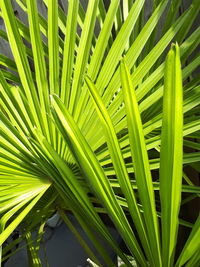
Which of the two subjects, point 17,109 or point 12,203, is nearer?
point 12,203

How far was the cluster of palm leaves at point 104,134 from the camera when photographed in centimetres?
46

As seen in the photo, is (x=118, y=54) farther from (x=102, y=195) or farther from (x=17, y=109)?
(x=102, y=195)

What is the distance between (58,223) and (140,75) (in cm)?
150

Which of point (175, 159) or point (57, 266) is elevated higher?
point (175, 159)

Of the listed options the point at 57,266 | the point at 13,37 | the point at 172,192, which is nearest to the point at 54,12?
the point at 13,37

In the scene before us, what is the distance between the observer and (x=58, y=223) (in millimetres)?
2031

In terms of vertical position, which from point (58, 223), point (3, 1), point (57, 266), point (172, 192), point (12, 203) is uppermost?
point (3, 1)

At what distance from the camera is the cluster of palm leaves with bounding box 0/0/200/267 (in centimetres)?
46

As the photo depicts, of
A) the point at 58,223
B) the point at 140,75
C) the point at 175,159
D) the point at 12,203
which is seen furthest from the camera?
the point at 58,223

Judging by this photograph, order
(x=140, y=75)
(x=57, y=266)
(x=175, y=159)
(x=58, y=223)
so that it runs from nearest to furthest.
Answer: (x=175, y=159), (x=140, y=75), (x=57, y=266), (x=58, y=223)

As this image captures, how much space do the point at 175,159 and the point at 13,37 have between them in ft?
2.18

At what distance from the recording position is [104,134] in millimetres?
502

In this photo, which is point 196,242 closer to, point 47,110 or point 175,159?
point 175,159

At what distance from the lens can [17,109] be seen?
93 centimetres
